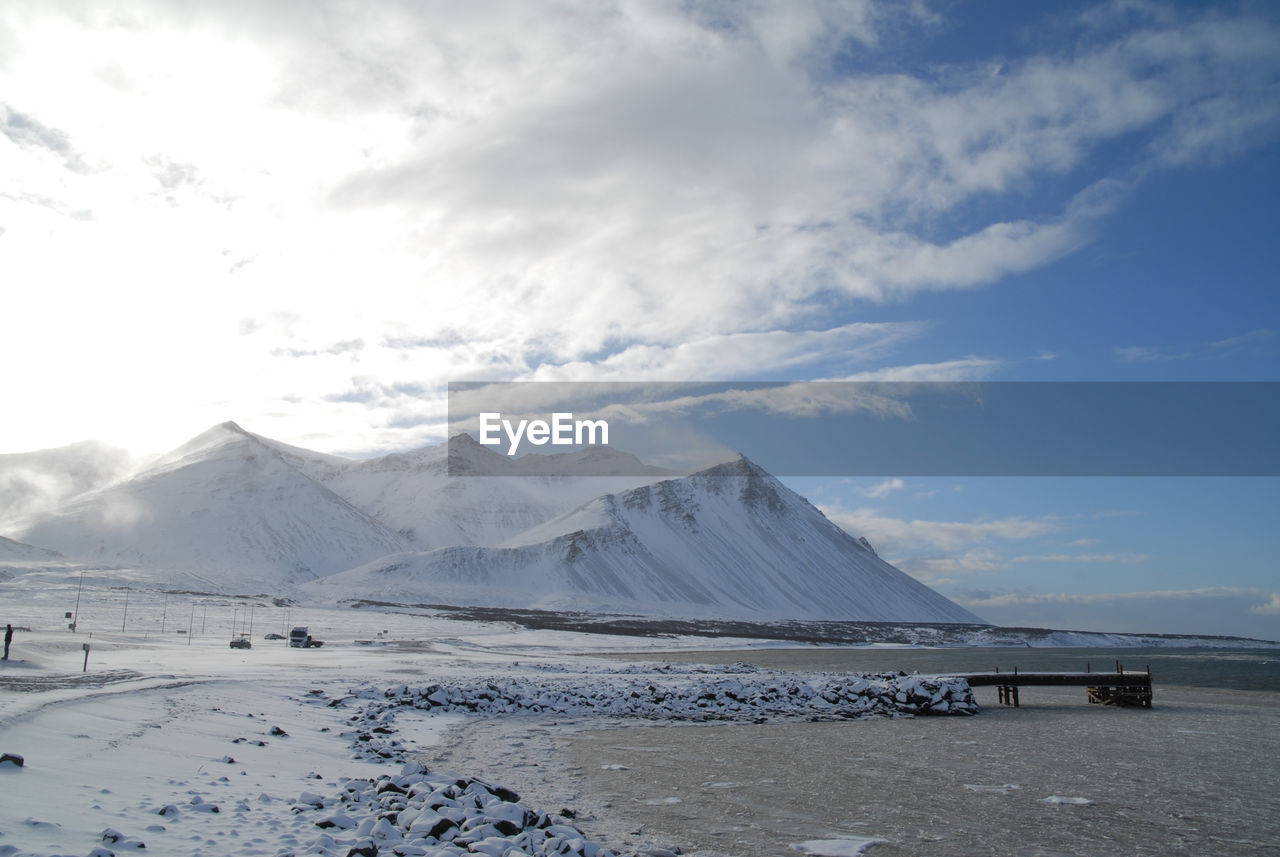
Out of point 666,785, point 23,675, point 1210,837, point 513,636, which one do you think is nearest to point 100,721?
A: point 23,675

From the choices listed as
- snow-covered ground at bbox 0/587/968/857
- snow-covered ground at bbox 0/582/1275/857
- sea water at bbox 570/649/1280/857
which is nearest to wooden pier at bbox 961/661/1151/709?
snow-covered ground at bbox 0/582/1275/857

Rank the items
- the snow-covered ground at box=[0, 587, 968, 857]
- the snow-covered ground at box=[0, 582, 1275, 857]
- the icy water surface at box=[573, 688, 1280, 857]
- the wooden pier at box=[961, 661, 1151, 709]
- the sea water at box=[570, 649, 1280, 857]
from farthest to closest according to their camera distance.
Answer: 1. the wooden pier at box=[961, 661, 1151, 709]
2. the icy water surface at box=[573, 688, 1280, 857]
3. the sea water at box=[570, 649, 1280, 857]
4. the snow-covered ground at box=[0, 582, 1275, 857]
5. the snow-covered ground at box=[0, 587, 968, 857]

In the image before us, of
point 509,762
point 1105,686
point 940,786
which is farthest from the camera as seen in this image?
point 1105,686

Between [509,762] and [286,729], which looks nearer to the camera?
[509,762]

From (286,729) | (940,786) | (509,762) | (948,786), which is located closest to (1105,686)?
(948,786)

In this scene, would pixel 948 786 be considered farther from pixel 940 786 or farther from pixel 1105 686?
pixel 1105 686

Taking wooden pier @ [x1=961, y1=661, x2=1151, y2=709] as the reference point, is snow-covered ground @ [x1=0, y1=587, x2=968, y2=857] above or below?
above

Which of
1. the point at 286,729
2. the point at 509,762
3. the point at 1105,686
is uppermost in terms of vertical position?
the point at 286,729

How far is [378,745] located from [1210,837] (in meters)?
19.0

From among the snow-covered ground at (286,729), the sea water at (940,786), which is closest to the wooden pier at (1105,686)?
the snow-covered ground at (286,729)

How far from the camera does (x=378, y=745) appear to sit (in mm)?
22344

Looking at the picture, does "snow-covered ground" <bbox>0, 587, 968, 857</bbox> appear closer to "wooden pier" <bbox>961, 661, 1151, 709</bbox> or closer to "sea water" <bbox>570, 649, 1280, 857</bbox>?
"sea water" <bbox>570, 649, 1280, 857</bbox>

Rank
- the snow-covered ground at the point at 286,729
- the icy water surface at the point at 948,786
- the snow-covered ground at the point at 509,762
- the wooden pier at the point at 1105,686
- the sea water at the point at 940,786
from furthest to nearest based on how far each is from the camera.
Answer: the wooden pier at the point at 1105,686 → the icy water surface at the point at 948,786 → the sea water at the point at 940,786 → the snow-covered ground at the point at 509,762 → the snow-covered ground at the point at 286,729

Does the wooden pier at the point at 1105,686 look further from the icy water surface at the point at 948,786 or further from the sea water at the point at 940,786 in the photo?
the icy water surface at the point at 948,786
